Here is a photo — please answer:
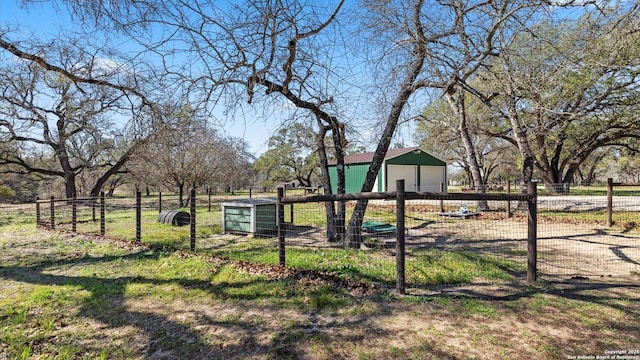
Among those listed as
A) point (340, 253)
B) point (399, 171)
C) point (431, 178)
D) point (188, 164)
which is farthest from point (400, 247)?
point (431, 178)

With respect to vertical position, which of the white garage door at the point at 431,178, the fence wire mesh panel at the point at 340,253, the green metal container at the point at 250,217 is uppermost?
the white garage door at the point at 431,178

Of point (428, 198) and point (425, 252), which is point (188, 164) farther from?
point (428, 198)

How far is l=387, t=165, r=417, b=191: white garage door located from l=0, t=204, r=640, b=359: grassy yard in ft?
47.3

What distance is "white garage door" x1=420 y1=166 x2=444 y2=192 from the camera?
20766mm

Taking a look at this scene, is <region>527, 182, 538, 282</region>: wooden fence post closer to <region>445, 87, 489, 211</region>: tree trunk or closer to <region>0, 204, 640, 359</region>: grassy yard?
<region>0, 204, 640, 359</region>: grassy yard

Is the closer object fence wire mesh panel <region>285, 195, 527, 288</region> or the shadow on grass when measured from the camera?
the shadow on grass

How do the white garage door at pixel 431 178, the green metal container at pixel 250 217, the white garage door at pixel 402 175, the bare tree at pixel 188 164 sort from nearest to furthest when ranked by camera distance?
the green metal container at pixel 250 217 < the bare tree at pixel 188 164 < the white garage door at pixel 402 175 < the white garage door at pixel 431 178

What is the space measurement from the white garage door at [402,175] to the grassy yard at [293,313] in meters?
14.4

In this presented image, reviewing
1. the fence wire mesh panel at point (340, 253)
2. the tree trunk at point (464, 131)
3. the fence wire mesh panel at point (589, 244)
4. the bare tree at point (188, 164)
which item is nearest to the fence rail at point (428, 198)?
the fence wire mesh panel at point (340, 253)

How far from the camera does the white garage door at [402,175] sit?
19.2 meters

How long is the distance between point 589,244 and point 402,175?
45.3ft

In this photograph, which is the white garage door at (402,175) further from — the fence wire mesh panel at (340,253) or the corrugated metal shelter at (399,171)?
the fence wire mesh panel at (340,253)

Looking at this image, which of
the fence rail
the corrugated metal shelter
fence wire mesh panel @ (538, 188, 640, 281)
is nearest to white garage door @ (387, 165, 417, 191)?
the corrugated metal shelter

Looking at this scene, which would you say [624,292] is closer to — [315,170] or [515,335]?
[515,335]
